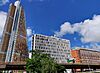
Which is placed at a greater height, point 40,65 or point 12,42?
point 12,42

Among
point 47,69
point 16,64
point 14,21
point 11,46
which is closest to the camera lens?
point 47,69

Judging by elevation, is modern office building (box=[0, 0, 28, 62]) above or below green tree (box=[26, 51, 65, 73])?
above

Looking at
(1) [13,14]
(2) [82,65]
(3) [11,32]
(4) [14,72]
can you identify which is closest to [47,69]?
(2) [82,65]

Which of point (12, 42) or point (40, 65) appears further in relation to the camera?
point (12, 42)

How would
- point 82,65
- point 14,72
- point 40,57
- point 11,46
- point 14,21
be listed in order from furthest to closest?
1. point 14,21
2. point 11,46
3. point 14,72
4. point 82,65
5. point 40,57

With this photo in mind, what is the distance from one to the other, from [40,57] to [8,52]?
11590cm

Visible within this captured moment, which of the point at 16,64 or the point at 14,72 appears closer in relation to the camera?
the point at 16,64

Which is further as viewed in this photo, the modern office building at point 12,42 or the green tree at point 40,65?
the modern office building at point 12,42

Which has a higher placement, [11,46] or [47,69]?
[11,46]

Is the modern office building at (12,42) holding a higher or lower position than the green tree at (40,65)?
higher

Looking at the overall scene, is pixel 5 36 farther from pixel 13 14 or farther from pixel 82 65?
pixel 82 65

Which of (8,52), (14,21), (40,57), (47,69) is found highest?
(14,21)

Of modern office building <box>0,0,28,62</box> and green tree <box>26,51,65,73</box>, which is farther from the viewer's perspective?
modern office building <box>0,0,28,62</box>

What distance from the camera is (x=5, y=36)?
591 ft
